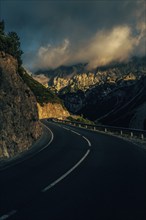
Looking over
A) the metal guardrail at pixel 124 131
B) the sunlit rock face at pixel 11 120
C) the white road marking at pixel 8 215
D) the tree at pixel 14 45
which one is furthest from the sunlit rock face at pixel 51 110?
the white road marking at pixel 8 215

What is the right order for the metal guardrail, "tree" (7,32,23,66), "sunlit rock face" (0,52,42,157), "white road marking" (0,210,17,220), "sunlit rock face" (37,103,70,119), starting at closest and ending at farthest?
"white road marking" (0,210,17,220)
"sunlit rock face" (0,52,42,157)
the metal guardrail
"tree" (7,32,23,66)
"sunlit rock face" (37,103,70,119)

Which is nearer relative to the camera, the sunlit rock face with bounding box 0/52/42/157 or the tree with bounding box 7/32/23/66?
the sunlit rock face with bounding box 0/52/42/157

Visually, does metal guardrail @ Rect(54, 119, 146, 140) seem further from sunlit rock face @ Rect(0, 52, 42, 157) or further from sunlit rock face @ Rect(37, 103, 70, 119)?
sunlit rock face @ Rect(37, 103, 70, 119)

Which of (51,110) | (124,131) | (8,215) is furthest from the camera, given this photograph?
(51,110)

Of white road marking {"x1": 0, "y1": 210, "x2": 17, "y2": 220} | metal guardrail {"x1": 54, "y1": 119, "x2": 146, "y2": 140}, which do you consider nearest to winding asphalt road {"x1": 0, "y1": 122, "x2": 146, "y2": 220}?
white road marking {"x1": 0, "y1": 210, "x2": 17, "y2": 220}

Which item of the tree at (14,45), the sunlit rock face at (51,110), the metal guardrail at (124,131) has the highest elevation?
the tree at (14,45)

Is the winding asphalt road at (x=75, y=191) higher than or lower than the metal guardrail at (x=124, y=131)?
lower

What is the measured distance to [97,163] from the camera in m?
15.0

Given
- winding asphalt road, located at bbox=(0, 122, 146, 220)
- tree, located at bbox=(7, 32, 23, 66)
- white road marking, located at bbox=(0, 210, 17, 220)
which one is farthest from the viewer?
tree, located at bbox=(7, 32, 23, 66)

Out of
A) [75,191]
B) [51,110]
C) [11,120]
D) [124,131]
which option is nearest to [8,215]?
[75,191]

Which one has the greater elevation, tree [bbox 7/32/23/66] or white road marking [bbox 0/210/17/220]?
tree [bbox 7/32/23/66]

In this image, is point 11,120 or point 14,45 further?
point 14,45

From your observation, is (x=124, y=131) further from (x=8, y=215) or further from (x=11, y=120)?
(x=8, y=215)

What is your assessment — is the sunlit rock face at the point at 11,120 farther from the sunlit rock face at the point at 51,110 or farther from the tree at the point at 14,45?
the sunlit rock face at the point at 51,110
